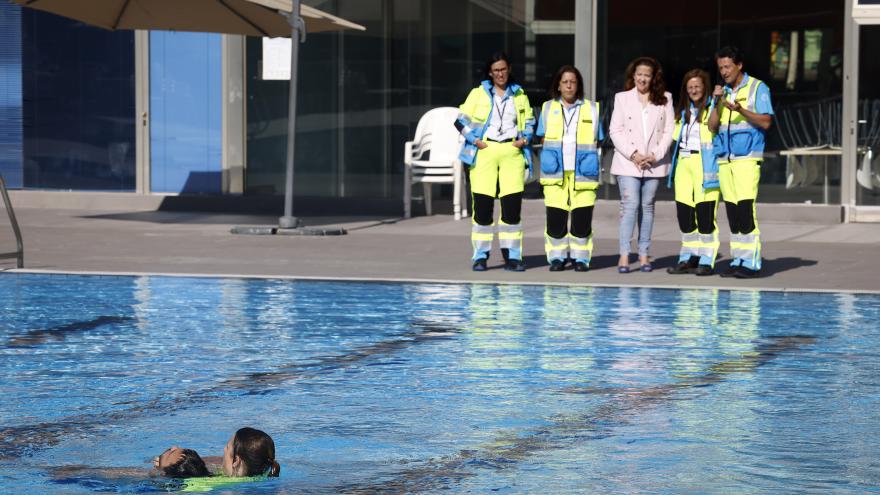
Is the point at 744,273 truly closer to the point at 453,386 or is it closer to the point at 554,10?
the point at 453,386

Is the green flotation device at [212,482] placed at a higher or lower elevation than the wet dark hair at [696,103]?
lower

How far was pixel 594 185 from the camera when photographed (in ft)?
49.7

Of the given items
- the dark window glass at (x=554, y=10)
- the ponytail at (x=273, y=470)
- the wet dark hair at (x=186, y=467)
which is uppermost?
the dark window glass at (x=554, y=10)

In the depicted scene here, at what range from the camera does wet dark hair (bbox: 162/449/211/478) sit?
6.63m

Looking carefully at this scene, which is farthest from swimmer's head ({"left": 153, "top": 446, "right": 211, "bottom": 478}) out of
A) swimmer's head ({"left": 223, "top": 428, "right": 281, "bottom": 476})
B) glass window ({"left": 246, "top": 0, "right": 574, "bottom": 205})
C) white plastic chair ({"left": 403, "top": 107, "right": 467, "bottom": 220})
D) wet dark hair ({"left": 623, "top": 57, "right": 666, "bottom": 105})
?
glass window ({"left": 246, "top": 0, "right": 574, "bottom": 205})

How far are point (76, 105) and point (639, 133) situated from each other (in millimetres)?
11097

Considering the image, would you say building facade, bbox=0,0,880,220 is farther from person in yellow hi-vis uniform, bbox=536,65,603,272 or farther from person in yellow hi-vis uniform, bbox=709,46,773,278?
person in yellow hi-vis uniform, bbox=709,46,773,278

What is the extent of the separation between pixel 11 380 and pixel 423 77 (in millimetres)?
13460

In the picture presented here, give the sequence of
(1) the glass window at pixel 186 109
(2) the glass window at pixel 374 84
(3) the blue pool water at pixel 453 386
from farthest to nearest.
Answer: (1) the glass window at pixel 186 109, (2) the glass window at pixel 374 84, (3) the blue pool water at pixel 453 386

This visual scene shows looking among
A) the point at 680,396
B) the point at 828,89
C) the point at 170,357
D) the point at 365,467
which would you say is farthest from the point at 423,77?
the point at 365,467

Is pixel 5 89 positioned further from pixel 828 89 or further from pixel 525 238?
pixel 828 89

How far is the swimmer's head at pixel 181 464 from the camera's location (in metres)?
6.63

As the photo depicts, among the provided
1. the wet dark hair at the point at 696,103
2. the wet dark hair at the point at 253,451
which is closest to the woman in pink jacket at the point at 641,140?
the wet dark hair at the point at 696,103

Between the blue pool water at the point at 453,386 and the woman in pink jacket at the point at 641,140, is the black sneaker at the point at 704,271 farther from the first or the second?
the blue pool water at the point at 453,386
